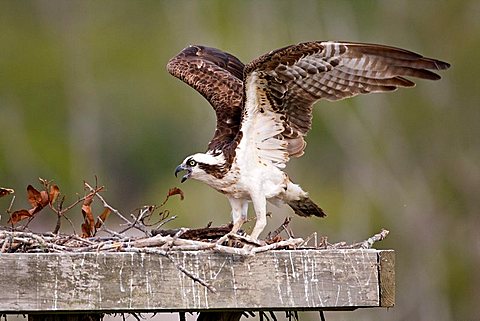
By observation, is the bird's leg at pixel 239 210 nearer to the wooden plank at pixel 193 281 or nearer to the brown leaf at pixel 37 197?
the brown leaf at pixel 37 197

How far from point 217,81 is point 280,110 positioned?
953mm

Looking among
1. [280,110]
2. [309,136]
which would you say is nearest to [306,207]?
[280,110]

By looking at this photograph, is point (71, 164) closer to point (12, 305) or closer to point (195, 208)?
point (195, 208)

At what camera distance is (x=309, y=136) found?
22.8m

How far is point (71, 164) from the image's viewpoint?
24234mm

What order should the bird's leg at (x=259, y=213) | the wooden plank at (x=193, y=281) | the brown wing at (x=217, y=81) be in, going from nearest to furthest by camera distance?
1. the wooden plank at (x=193, y=281)
2. the bird's leg at (x=259, y=213)
3. the brown wing at (x=217, y=81)

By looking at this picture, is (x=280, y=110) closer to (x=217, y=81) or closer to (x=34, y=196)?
(x=217, y=81)

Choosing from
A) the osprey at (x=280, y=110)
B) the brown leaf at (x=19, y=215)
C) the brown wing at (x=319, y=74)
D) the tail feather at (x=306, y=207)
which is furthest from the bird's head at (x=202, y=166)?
the brown leaf at (x=19, y=215)

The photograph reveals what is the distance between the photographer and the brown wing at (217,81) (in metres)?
6.97

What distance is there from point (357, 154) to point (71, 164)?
16.3 feet

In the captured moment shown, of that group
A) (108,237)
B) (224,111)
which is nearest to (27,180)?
(224,111)

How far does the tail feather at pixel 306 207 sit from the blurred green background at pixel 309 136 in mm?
12050

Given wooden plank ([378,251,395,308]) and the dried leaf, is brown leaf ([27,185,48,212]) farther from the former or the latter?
wooden plank ([378,251,395,308])

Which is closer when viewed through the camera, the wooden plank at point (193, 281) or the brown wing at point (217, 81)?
the wooden plank at point (193, 281)
